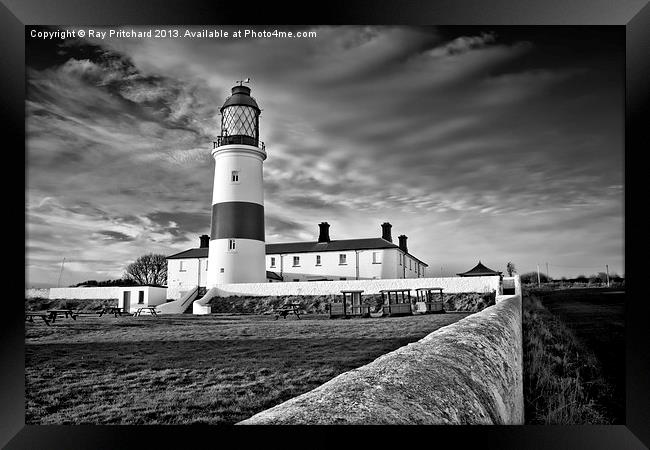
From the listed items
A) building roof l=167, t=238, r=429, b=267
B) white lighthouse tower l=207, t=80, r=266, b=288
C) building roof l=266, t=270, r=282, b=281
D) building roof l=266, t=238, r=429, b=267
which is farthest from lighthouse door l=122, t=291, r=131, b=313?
building roof l=266, t=238, r=429, b=267

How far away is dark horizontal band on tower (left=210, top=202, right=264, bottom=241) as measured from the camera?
81.9 ft

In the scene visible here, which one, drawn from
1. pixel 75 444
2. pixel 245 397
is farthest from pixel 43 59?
pixel 245 397

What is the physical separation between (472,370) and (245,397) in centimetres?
363

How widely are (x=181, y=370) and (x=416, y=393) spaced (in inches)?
244

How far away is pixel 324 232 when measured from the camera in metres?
37.4

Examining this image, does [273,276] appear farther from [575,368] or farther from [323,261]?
[575,368]

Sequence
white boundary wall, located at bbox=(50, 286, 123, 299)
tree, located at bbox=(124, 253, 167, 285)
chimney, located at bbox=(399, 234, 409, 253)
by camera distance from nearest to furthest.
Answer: white boundary wall, located at bbox=(50, 286, 123, 299)
chimney, located at bbox=(399, 234, 409, 253)
tree, located at bbox=(124, 253, 167, 285)

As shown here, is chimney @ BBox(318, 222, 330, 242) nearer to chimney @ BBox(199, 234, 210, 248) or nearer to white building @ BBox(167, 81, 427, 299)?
chimney @ BBox(199, 234, 210, 248)

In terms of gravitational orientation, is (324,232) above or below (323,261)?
above

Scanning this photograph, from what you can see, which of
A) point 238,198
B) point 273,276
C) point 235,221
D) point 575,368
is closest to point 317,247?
point 273,276

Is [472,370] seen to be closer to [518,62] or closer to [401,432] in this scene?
[401,432]

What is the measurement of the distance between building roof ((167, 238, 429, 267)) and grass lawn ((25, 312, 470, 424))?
72.7 feet

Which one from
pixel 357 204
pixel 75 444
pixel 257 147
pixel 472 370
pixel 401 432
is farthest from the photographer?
pixel 257 147

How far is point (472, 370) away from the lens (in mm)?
2365
